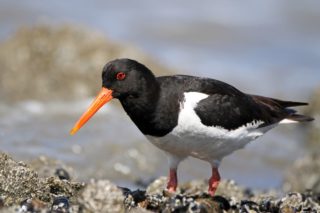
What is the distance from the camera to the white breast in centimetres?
583

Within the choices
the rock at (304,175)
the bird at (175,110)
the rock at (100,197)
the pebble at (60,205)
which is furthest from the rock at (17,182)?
the rock at (304,175)

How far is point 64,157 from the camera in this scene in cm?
910

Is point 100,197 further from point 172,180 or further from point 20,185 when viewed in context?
point 172,180

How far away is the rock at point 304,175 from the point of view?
8.73m

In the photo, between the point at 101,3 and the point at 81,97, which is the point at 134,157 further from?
the point at 101,3

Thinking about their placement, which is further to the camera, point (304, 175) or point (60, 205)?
point (304, 175)

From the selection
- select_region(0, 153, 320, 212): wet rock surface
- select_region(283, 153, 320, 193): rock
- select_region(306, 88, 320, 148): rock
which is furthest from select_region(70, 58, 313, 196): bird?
select_region(306, 88, 320, 148): rock

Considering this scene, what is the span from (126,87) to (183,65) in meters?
11.5

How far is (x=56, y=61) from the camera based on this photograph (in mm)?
12938

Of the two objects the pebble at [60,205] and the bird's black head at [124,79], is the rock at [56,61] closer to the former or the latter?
the bird's black head at [124,79]

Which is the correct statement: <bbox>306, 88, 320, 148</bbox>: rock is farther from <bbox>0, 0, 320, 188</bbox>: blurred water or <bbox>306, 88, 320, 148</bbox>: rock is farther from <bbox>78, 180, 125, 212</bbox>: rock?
<bbox>78, 180, 125, 212</bbox>: rock

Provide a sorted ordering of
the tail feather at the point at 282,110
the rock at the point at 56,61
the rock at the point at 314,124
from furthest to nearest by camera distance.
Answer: the rock at the point at 56,61
the rock at the point at 314,124
the tail feather at the point at 282,110

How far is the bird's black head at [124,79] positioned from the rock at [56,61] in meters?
6.62

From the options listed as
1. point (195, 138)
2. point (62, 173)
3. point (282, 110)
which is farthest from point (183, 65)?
point (195, 138)
